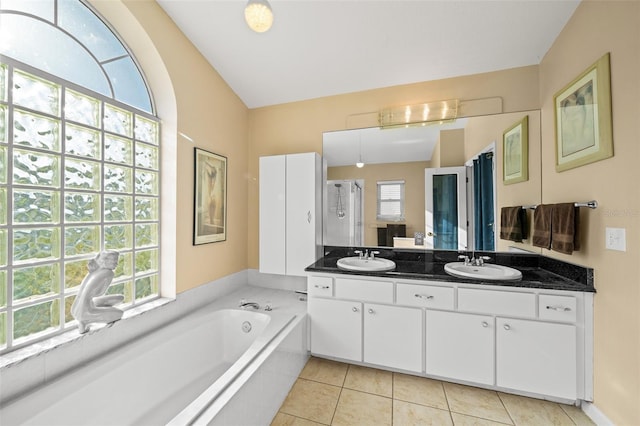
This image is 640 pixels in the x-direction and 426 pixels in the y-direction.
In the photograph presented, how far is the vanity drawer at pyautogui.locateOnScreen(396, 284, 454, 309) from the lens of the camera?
6.14 feet

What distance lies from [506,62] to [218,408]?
3.08 meters

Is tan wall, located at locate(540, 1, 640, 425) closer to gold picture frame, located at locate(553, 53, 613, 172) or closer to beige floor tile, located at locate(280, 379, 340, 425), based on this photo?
gold picture frame, located at locate(553, 53, 613, 172)

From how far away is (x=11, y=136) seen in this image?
1.33 meters

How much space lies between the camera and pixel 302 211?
8.54ft

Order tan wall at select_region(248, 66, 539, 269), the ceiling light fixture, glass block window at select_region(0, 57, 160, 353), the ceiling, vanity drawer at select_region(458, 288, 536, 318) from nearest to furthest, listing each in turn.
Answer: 1. the ceiling light fixture
2. glass block window at select_region(0, 57, 160, 353)
3. vanity drawer at select_region(458, 288, 536, 318)
4. the ceiling
5. tan wall at select_region(248, 66, 539, 269)

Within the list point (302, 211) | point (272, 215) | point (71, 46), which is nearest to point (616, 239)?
point (302, 211)

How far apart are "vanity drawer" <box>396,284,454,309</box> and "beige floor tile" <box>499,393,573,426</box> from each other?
688 mm

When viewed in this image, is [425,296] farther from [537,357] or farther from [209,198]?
[209,198]

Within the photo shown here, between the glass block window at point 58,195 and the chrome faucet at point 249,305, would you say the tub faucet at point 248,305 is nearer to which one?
the chrome faucet at point 249,305

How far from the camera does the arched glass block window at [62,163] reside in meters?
1.35

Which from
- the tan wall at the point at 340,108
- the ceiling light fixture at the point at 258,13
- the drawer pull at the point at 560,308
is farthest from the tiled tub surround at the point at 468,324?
the ceiling light fixture at the point at 258,13

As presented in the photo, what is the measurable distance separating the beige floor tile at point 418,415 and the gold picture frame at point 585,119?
1758 millimetres

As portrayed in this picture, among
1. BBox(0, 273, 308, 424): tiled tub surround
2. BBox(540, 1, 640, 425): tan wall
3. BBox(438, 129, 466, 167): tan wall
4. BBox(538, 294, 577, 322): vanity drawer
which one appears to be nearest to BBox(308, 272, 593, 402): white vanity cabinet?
BBox(538, 294, 577, 322): vanity drawer

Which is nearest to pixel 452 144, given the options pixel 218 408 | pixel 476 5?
pixel 476 5
